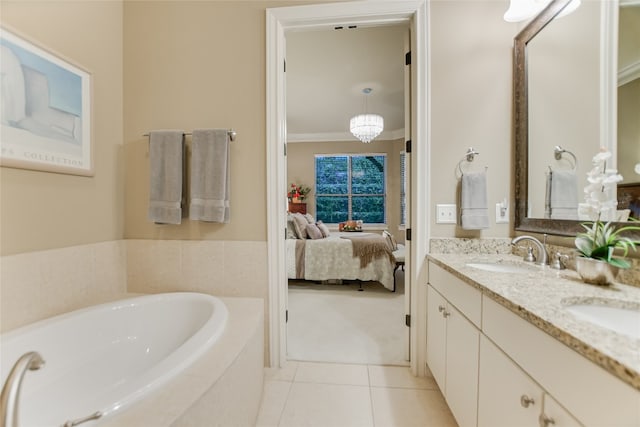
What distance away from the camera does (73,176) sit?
1466mm

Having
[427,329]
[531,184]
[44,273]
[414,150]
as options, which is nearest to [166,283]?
[44,273]

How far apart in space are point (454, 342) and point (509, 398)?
413 millimetres

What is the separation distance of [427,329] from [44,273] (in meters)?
2.24

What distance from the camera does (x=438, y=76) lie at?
5.32ft

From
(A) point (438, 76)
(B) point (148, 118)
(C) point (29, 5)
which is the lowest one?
(B) point (148, 118)

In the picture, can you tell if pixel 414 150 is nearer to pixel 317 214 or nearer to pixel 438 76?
pixel 438 76

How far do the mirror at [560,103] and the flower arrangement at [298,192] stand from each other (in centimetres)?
458

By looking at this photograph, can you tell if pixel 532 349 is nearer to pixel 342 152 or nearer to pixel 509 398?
pixel 509 398

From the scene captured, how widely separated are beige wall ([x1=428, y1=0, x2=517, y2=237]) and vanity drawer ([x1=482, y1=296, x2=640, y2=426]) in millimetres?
958

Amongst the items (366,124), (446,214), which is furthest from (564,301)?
(366,124)

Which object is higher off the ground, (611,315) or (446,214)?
(446,214)

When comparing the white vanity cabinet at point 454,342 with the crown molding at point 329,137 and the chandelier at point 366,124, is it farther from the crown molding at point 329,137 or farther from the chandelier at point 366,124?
the crown molding at point 329,137

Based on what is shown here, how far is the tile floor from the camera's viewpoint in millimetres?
1299

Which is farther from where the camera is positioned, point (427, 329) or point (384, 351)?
point (384, 351)
